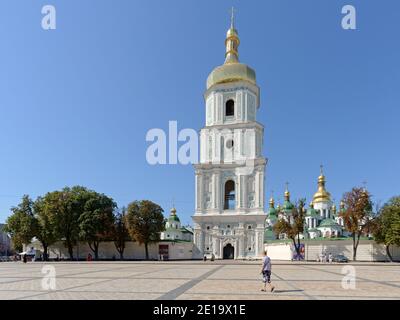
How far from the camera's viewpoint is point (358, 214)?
49.2 m

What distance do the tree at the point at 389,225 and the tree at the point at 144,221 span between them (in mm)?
29205

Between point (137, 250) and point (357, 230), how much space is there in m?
31.0

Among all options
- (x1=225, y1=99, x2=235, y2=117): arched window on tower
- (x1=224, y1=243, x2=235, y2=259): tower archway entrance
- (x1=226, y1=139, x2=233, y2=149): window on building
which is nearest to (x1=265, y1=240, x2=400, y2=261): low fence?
(x1=224, y1=243, x2=235, y2=259): tower archway entrance

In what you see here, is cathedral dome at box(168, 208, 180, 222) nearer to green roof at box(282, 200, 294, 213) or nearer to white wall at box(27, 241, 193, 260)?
green roof at box(282, 200, 294, 213)

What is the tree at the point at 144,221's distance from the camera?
52.9m

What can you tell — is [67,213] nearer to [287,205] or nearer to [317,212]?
[287,205]

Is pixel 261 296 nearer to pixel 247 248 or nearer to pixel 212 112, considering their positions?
pixel 247 248

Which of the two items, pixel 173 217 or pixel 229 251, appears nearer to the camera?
pixel 229 251

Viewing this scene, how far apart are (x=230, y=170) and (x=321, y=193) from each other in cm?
4502

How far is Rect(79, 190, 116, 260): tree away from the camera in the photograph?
51.7 metres

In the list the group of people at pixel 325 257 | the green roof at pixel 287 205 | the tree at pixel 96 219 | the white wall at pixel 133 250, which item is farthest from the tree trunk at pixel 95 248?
the green roof at pixel 287 205

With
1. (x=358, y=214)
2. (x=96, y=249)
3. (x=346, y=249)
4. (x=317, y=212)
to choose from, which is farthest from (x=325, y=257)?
(x=317, y=212)
